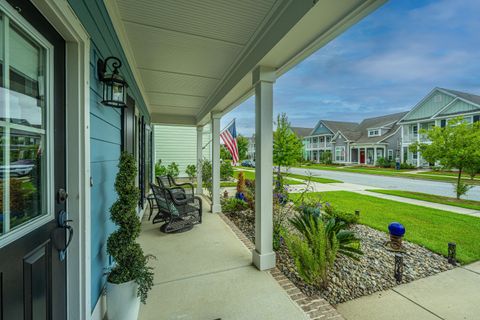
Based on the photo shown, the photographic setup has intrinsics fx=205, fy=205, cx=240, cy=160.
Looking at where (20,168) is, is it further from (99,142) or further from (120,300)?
(120,300)

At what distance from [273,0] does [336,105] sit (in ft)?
110

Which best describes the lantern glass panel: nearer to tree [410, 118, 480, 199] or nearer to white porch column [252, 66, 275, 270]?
white porch column [252, 66, 275, 270]

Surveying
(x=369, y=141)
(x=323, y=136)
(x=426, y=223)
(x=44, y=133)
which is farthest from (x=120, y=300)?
(x=323, y=136)

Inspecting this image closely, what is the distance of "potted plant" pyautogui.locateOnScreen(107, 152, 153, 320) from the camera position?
5.57ft

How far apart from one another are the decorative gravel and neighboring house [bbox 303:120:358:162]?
25.7 meters

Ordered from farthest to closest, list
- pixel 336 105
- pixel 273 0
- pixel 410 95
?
pixel 336 105
pixel 410 95
pixel 273 0

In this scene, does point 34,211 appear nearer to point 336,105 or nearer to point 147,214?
point 147,214

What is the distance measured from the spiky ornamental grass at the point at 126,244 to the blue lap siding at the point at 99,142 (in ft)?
0.47

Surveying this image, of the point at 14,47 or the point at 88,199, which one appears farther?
the point at 88,199

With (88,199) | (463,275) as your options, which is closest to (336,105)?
(463,275)

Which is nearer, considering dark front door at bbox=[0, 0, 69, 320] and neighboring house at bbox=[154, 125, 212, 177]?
dark front door at bbox=[0, 0, 69, 320]

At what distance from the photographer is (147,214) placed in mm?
5293

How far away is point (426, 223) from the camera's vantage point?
15.3 ft

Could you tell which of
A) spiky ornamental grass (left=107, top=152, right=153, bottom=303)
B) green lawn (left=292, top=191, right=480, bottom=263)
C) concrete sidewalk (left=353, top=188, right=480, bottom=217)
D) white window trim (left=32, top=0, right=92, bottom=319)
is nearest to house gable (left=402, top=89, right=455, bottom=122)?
concrete sidewalk (left=353, top=188, right=480, bottom=217)
